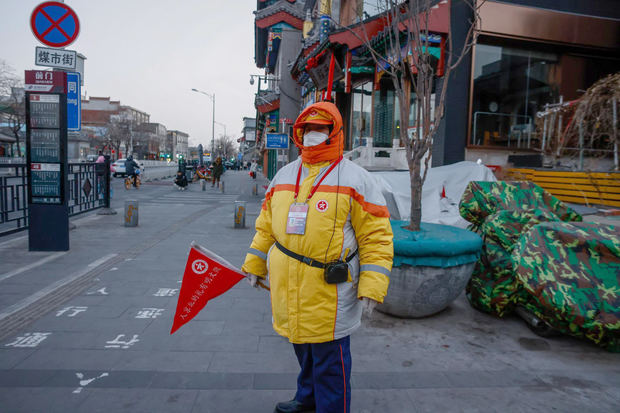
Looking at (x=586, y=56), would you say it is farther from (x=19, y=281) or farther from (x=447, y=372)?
(x=19, y=281)

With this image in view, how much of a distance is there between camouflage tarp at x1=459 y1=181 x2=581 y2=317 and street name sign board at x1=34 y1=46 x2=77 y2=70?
6.85 m

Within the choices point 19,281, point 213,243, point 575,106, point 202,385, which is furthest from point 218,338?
point 575,106

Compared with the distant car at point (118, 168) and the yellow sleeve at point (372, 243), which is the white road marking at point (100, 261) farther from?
the distant car at point (118, 168)

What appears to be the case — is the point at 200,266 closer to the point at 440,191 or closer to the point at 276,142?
the point at 440,191

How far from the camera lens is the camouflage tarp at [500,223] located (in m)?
4.35

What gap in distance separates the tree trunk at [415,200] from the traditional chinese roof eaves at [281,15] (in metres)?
27.9

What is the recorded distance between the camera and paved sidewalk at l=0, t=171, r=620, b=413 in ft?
9.41

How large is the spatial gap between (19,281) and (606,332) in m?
6.50

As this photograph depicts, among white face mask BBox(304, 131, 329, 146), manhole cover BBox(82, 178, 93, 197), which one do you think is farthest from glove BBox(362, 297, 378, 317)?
manhole cover BBox(82, 178, 93, 197)

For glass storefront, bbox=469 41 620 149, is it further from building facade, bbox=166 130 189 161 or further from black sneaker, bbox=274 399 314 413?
building facade, bbox=166 130 189 161

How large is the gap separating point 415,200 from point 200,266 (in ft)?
8.93

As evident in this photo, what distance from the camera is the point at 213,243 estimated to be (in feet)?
26.9

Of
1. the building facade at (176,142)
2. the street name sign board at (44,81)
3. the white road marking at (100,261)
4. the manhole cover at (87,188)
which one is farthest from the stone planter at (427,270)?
the building facade at (176,142)

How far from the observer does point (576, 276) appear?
3.62 metres
